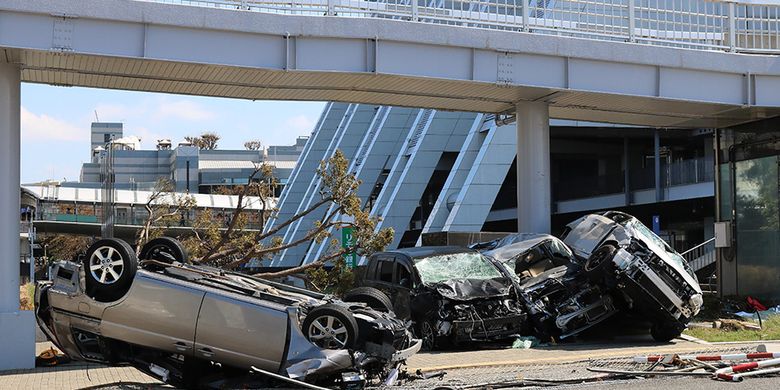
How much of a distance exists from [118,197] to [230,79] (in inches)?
2344

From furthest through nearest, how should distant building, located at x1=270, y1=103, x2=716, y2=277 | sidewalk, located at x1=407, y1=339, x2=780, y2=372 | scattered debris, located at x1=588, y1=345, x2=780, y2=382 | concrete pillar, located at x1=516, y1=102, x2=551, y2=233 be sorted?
distant building, located at x1=270, y1=103, x2=716, y2=277 < concrete pillar, located at x1=516, y1=102, x2=551, y2=233 < sidewalk, located at x1=407, y1=339, x2=780, y2=372 < scattered debris, located at x1=588, y1=345, x2=780, y2=382

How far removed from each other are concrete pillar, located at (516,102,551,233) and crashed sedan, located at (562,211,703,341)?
4142 millimetres

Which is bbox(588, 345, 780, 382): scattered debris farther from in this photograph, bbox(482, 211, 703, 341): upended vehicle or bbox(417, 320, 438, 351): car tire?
bbox(417, 320, 438, 351): car tire

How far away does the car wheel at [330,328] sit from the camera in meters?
10.2

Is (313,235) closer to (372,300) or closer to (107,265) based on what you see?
(372,300)

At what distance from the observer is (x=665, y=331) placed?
15742mm

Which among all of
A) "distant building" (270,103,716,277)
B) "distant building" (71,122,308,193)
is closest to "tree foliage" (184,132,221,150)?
"distant building" (71,122,308,193)

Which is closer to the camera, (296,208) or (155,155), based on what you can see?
(296,208)

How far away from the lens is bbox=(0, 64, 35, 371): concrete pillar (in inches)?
537

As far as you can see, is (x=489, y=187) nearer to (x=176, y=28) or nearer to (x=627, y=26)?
(x=627, y=26)

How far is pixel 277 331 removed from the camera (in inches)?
394

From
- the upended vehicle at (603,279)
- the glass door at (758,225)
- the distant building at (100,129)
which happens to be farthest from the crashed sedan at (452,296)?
the distant building at (100,129)

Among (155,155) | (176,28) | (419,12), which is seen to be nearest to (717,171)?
(419,12)

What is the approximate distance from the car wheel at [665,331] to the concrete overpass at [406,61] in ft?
15.2
